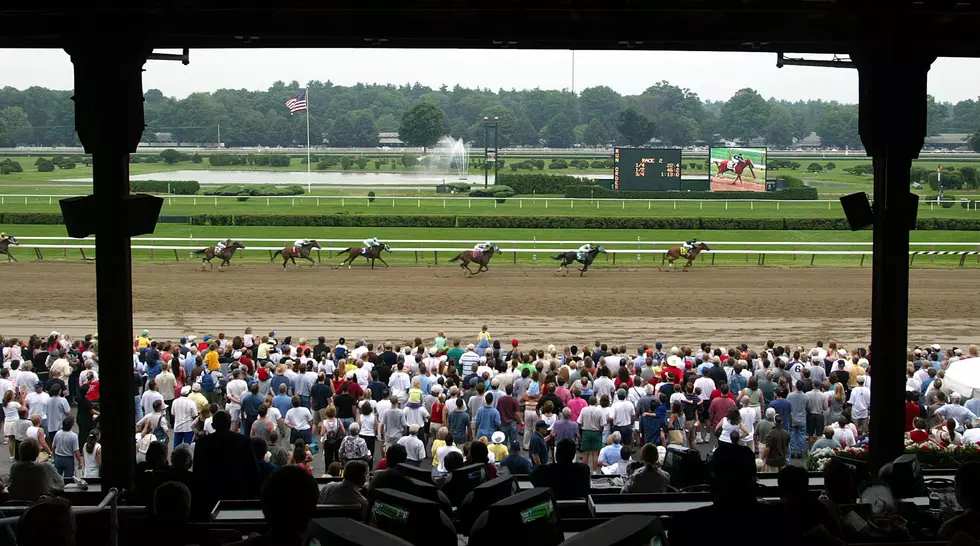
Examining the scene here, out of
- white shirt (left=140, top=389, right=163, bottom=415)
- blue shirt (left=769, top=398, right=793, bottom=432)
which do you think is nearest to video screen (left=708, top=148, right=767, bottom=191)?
blue shirt (left=769, top=398, right=793, bottom=432)

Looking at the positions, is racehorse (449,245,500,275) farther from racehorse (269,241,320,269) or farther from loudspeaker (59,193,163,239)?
loudspeaker (59,193,163,239)

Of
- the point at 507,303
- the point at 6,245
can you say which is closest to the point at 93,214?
the point at 507,303

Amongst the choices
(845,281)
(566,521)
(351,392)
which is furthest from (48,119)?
(566,521)

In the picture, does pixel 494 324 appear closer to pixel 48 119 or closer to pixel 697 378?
pixel 697 378

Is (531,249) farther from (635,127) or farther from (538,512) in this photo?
(635,127)

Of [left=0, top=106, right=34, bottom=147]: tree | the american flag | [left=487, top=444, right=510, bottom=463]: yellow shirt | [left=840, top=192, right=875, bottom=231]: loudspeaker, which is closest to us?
[left=840, top=192, right=875, bottom=231]: loudspeaker

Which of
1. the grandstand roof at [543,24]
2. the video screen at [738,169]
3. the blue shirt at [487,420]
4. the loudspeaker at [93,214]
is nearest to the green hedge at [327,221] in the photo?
the video screen at [738,169]

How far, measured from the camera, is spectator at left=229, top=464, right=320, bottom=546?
2.41 m

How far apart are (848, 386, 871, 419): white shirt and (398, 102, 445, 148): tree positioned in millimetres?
55633

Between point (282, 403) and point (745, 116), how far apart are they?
8092 centimetres

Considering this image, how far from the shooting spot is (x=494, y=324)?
16.9m

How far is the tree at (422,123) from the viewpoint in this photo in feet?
211

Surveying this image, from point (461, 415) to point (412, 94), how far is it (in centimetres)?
10937

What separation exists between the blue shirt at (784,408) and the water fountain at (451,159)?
47592 mm
